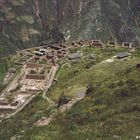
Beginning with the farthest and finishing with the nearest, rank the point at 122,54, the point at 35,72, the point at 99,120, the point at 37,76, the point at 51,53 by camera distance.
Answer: the point at 51,53 → the point at 122,54 → the point at 35,72 → the point at 37,76 → the point at 99,120

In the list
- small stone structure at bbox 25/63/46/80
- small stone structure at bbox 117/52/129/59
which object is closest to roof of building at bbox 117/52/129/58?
small stone structure at bbox 117/52/129/59

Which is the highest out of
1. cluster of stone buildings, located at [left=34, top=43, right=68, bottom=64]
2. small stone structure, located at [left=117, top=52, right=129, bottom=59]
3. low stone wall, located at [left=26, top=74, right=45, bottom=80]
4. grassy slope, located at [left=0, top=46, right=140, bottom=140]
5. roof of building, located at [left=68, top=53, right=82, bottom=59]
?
grassy slope, located at [left=0, top=46, right=140, bottom=140]

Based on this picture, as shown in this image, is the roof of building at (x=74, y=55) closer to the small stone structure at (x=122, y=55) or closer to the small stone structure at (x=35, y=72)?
the small stone structure at (x=35, y=72)

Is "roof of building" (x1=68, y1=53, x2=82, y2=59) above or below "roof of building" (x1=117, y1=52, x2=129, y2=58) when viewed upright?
below

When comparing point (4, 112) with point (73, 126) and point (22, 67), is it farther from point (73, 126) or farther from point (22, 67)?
point (73, 126)

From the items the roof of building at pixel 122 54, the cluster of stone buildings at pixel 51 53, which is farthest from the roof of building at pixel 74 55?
the roof of building at pixel 122 54

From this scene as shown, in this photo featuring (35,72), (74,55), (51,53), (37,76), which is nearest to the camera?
(37,76)

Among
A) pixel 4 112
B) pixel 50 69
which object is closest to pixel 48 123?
pixel 4 112

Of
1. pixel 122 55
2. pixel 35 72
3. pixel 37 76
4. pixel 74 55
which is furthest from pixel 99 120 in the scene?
pixel 74 55

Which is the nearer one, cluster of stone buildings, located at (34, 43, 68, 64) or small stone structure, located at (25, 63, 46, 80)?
small stone structure, located at (25, 63, 46, 80)

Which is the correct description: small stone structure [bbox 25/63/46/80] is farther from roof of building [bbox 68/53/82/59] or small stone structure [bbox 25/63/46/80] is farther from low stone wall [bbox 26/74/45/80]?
roof of building [bbox 68/53/82/59]

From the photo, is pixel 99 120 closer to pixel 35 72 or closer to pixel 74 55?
pixel 35 72

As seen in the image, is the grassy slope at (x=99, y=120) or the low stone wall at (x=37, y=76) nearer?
the grassy slope at (x=99, y=120)
